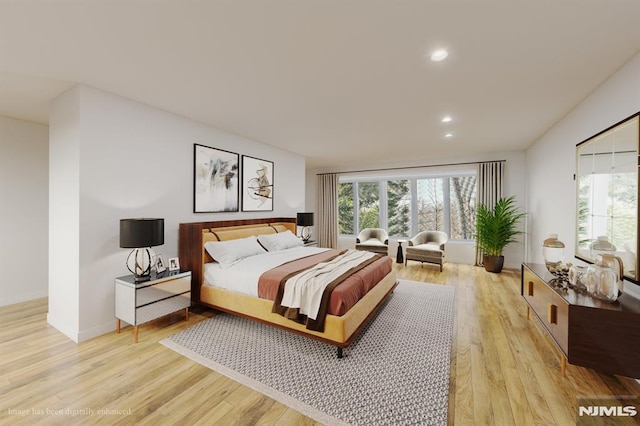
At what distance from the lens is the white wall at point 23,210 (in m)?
3.57

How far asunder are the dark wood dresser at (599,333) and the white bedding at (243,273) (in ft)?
8.99

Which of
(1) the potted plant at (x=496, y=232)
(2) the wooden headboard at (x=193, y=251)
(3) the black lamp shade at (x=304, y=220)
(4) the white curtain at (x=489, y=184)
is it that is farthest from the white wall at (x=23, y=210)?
(4) the white curtain at (x=489, y=184)

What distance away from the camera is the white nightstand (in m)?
2.68

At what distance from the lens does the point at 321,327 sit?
7.89 ft

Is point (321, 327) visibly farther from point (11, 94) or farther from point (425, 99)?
point (11, 94)

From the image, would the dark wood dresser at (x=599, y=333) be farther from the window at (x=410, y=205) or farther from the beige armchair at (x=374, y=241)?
the window at (x=410, y=205)

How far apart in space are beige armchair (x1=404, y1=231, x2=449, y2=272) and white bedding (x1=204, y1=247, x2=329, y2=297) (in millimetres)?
3270

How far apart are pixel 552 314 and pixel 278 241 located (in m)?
3.49

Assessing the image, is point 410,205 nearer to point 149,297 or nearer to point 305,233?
point 305,233

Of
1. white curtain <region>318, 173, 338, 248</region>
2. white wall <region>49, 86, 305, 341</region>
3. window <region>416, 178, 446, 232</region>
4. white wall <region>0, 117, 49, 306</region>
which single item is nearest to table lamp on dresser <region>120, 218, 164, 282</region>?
white wall <region>49, 86, 305, 341</region>

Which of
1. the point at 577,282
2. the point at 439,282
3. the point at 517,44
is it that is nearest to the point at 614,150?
the point at 577,282

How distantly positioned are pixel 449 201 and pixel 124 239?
6618 millimetres

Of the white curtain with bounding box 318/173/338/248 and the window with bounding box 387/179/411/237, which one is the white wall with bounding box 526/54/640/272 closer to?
the window with bounding box 387/179/411/237

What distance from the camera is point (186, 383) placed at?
206 centimetres
